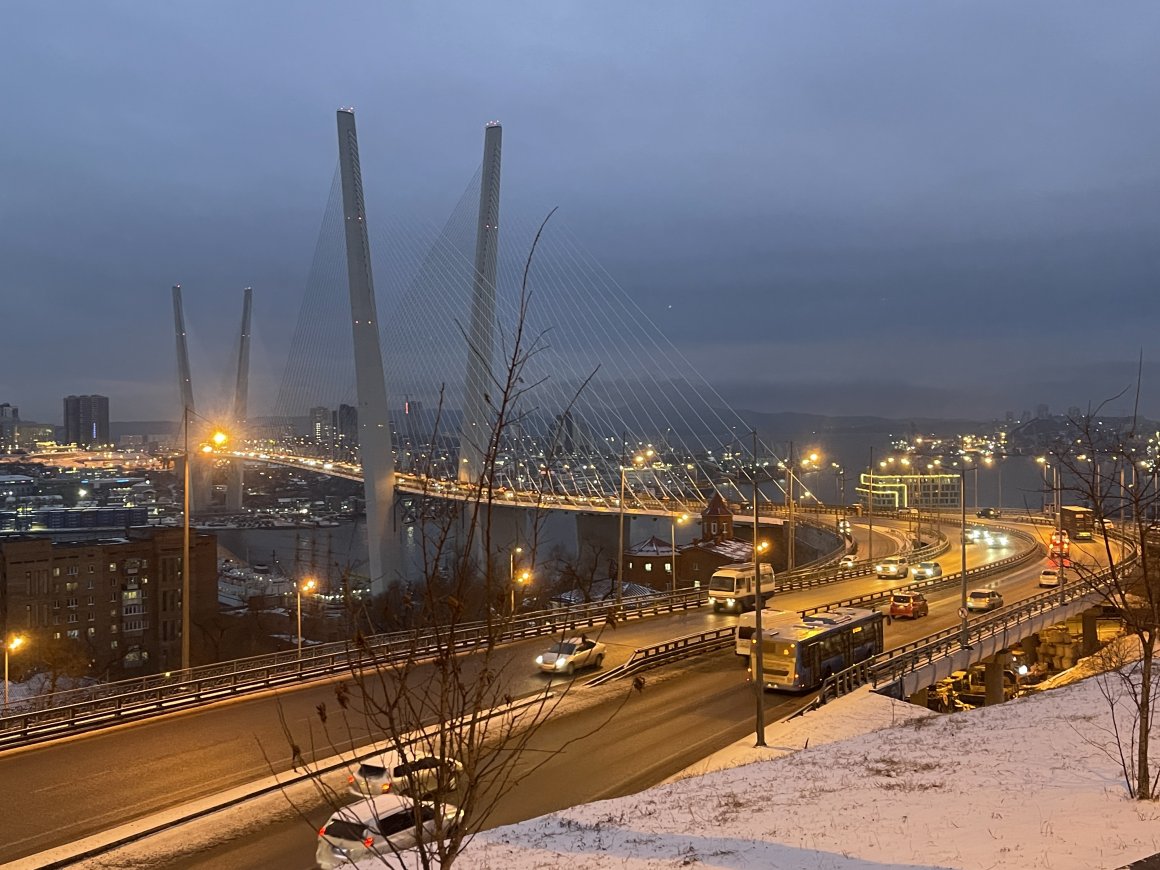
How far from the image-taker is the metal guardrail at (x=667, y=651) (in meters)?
19.0

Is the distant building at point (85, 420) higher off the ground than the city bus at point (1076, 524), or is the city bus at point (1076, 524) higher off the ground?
the distant building at point (85, 420)

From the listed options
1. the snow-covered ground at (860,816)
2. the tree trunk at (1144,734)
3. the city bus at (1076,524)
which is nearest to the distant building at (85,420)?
the city bus at (1076,524)

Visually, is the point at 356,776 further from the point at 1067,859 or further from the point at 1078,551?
the point at 1078,551

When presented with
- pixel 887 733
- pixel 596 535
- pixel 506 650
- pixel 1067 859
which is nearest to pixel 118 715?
pixel 506 650

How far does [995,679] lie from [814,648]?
9532 millimetres

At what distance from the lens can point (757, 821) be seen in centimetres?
915

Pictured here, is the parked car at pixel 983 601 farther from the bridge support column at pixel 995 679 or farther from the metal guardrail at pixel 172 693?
the metal guardrail at pixel 172 693

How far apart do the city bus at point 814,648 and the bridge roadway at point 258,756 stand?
0.53m

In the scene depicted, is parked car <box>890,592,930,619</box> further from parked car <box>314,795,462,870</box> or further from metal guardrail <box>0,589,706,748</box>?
parked car <box>314,795,462,870</box>

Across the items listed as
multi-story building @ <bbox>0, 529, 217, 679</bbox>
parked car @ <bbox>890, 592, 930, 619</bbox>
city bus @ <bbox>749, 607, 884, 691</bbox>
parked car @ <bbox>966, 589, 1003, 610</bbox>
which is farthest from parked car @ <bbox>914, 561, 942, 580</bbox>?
multi-story building @ <bbox>0, 529, 217, 679</bbox>

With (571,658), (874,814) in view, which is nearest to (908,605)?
(571,658)

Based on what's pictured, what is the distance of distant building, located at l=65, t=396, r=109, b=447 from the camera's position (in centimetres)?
18538

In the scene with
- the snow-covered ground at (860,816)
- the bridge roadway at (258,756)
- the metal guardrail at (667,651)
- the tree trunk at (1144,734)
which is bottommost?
→ the metal guardrail at (667,651)

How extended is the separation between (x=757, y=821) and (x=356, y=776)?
485 centimetres
